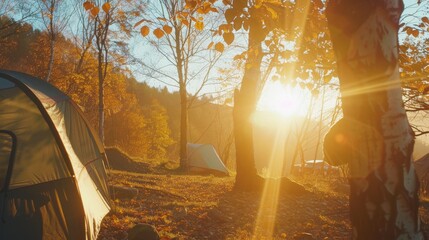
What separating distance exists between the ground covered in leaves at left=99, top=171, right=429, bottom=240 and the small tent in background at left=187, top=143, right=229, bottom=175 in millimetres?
10511

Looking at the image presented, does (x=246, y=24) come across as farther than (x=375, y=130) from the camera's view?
Yes

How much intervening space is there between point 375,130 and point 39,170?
13.7 ft

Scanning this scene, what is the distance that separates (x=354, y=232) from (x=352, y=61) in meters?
1.05

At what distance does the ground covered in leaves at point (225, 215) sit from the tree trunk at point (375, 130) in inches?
154

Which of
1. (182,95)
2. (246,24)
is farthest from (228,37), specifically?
(182,95)

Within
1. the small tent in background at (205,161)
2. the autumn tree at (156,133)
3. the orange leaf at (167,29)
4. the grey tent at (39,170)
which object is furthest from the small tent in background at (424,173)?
the autumn tree at (156,133)

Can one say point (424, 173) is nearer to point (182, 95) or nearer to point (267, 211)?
point (267, 211)

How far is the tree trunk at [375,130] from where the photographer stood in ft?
7.06

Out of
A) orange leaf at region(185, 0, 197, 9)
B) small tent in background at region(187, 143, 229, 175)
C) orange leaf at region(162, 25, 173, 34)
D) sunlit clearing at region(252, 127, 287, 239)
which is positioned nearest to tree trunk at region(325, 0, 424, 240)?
orange leaf at region(185, 0, 197, 9)

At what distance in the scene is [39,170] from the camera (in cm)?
481

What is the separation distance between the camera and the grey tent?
445cm

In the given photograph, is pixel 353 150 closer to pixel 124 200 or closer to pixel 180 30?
pixel 124 200

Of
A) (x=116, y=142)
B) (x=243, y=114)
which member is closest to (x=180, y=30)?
(x=243, y=114)

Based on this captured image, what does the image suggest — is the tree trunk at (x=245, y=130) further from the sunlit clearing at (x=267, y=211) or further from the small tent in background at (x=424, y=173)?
the small tent in background at (x=424, y=173)
